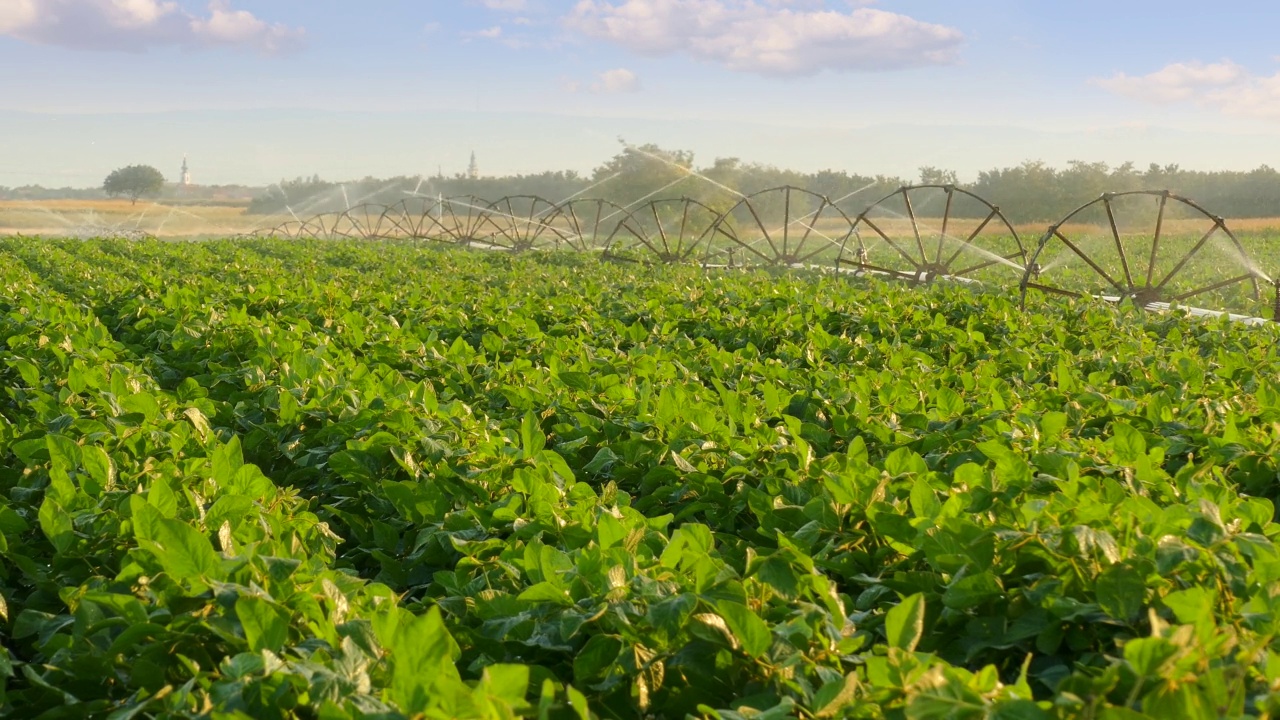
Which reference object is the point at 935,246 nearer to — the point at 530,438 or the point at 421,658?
the point at 530,438

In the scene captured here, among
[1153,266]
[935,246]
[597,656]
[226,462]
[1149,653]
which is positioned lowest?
[597,656]

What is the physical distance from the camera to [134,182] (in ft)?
295

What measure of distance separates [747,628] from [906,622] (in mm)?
262

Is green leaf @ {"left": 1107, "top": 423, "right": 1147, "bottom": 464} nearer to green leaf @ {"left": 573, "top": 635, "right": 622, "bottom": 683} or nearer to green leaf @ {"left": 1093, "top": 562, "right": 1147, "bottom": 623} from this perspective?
green leaf @ {"left": 1093, "top": 562, "right": 1147, "bottom": 623}

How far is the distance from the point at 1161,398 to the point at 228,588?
349cm

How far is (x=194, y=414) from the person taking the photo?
11.6ft

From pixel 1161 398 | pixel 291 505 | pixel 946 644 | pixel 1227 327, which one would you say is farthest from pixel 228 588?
pixel 1227 327

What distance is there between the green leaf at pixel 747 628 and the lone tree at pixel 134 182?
9870 centimetres

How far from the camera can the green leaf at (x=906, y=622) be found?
1729 mm

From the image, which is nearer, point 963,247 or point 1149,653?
point 1149,653

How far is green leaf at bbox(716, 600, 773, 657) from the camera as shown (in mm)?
1759

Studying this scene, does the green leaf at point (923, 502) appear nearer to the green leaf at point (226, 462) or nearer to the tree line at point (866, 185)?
the green leaf at point (226, 462)

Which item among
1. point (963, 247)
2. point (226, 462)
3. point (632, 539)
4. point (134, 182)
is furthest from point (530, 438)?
point (134, 182)

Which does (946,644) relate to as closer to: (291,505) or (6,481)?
(291,505)
